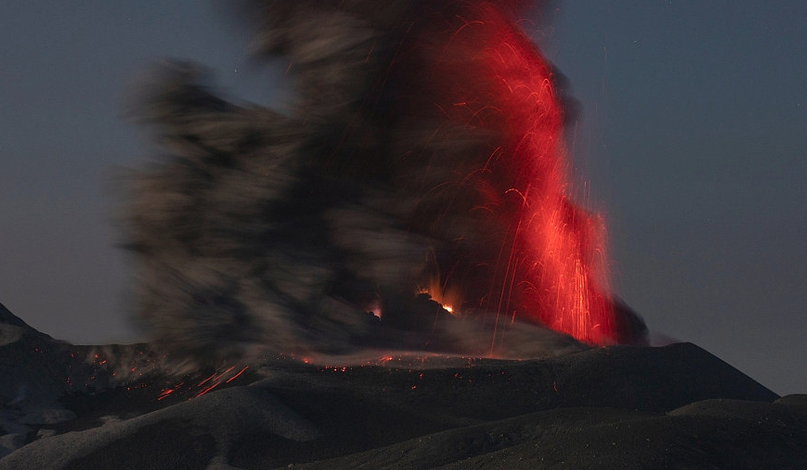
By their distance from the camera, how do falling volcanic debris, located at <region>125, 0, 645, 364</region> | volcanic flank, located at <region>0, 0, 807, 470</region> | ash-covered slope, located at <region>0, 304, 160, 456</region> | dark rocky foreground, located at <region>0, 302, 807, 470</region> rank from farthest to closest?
falling volcanic debris, located at <region>125, 0, 645, 364</region>, ash-covered slope, located at <region>0, 304, 160, 456</region>, volcanic flank, located at <region>0, 0, 807, 470</region>, dark rocky foreground, located at <region>0, 302, 807, 470</region>

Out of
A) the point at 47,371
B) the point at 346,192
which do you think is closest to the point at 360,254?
the point at 346,192

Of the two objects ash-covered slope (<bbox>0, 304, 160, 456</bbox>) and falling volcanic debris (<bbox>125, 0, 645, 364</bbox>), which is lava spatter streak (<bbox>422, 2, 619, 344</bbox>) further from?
ash-covered slope (<bbox>0, 304, 160, 456</bbox>)

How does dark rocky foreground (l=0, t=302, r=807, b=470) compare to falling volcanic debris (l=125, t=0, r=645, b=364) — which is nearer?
dark rocky foreground (l=0, t=302, r=807, b=470)

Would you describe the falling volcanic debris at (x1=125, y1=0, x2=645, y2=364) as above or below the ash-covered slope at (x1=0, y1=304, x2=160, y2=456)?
above

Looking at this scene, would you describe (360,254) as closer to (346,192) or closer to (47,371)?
(346,192)

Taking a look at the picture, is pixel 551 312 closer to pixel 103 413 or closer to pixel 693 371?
pixel 693 371

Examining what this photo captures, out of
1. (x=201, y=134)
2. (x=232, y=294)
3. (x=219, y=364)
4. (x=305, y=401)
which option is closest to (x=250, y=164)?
(x=201, y=134)

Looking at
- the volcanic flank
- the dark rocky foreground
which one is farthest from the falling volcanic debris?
the dark rocky foreground
